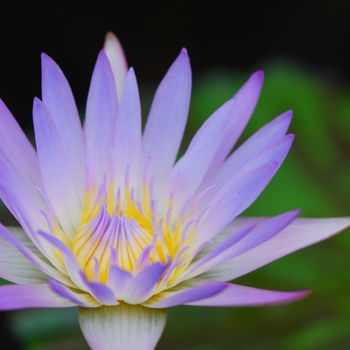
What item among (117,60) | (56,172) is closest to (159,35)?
(117,60)

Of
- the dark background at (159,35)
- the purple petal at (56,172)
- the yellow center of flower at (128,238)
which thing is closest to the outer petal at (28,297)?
the yellow center of flower at (128,238)


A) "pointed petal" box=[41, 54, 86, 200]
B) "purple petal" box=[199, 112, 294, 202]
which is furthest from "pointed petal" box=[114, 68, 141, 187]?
"purple petal" box=[199, 112, 294, 202]

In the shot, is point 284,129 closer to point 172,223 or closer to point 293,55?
point 172,223

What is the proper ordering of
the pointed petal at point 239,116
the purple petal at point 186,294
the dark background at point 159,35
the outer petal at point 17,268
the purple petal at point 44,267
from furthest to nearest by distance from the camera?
the dark background at point 159,35 < the pointed petal at point 239,116 < the outer petal at point 17,268 < the purple petal at point 44,267 < the purple petal at point 186,294

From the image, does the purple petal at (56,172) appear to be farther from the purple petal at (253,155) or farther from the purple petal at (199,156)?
the purple petal at (253,155)

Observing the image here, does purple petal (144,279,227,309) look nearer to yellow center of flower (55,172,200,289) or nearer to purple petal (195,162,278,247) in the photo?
yellow center of flower (55,172,200,289)

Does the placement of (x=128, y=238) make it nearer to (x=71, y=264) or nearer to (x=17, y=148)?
(x=71, y=264)

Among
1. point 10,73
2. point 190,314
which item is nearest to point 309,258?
point 190,314
